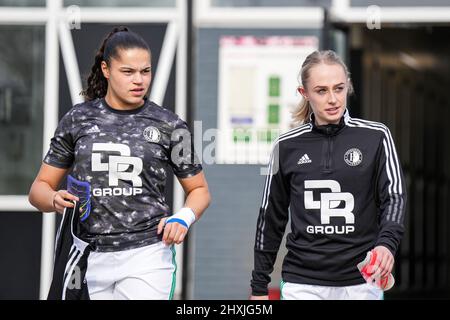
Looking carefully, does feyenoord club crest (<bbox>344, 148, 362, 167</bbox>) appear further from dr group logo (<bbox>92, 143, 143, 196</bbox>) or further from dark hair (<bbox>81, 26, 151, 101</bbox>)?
dark hair (<bbox>81, 26, 151, 101</bbox>)

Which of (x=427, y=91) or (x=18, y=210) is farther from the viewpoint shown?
(x=427, y=91)

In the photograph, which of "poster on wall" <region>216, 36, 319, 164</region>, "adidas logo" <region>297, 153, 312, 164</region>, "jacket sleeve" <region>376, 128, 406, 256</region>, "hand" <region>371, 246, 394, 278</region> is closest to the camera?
"hand" <region>371, 246, 394, 278</region>

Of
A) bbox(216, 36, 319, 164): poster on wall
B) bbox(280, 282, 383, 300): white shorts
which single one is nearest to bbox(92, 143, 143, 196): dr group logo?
bbox(280, 282, 383, 300): white shorts

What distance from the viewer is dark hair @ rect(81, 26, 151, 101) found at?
16.7ft

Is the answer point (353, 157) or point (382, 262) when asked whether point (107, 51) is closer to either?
point (353, 157)

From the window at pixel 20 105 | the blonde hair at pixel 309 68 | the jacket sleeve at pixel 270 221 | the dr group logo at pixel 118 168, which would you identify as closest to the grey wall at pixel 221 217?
the window at pixel 20 105

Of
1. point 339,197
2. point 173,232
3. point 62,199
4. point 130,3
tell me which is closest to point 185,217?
point 173,232

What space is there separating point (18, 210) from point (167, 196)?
1194 millimetres

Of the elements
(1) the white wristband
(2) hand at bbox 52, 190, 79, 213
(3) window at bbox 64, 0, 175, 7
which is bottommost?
(1) the white wristband

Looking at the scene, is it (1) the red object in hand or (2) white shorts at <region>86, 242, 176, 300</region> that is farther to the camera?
(2) white shorts at <region>86, 242, 176, 300</region>

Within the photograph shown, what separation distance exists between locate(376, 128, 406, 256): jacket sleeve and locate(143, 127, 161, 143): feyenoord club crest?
3.25ft

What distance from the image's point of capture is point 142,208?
16.2 feet
